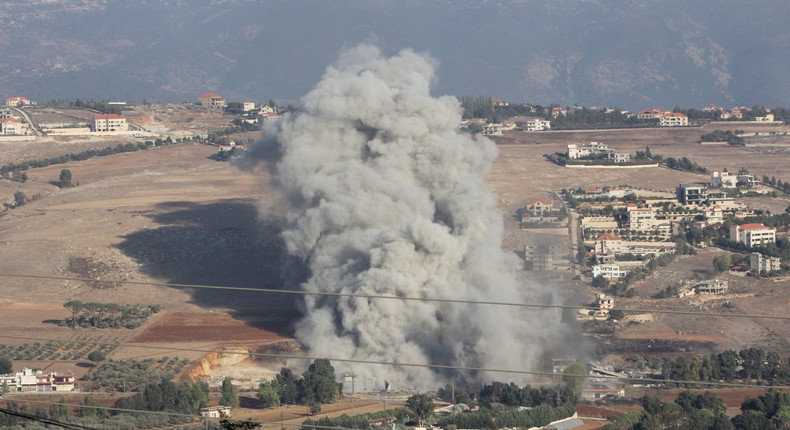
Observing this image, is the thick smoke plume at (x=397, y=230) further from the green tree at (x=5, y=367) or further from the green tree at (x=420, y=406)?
the green tree at (x=5, y=367)

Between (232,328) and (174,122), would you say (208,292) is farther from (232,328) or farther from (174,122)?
(174,122)

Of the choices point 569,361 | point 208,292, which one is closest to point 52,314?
point 208,292

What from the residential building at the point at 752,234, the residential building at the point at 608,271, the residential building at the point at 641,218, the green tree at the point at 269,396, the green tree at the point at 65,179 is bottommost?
the green tree at the point at 269,396

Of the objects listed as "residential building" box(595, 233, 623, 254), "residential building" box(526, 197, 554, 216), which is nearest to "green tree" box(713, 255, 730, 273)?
"residential building" box(595, 233, 623, 254)

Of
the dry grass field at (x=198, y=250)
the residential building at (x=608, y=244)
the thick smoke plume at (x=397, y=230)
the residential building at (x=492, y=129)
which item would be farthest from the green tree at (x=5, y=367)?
the residential building at (x=492, y=129)

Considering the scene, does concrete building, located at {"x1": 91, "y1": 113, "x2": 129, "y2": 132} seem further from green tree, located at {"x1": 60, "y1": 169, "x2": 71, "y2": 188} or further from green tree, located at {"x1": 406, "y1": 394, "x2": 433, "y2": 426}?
green tree, located at {"x1": 406, "y1": 394, "x2": 433, "y2": 426}
